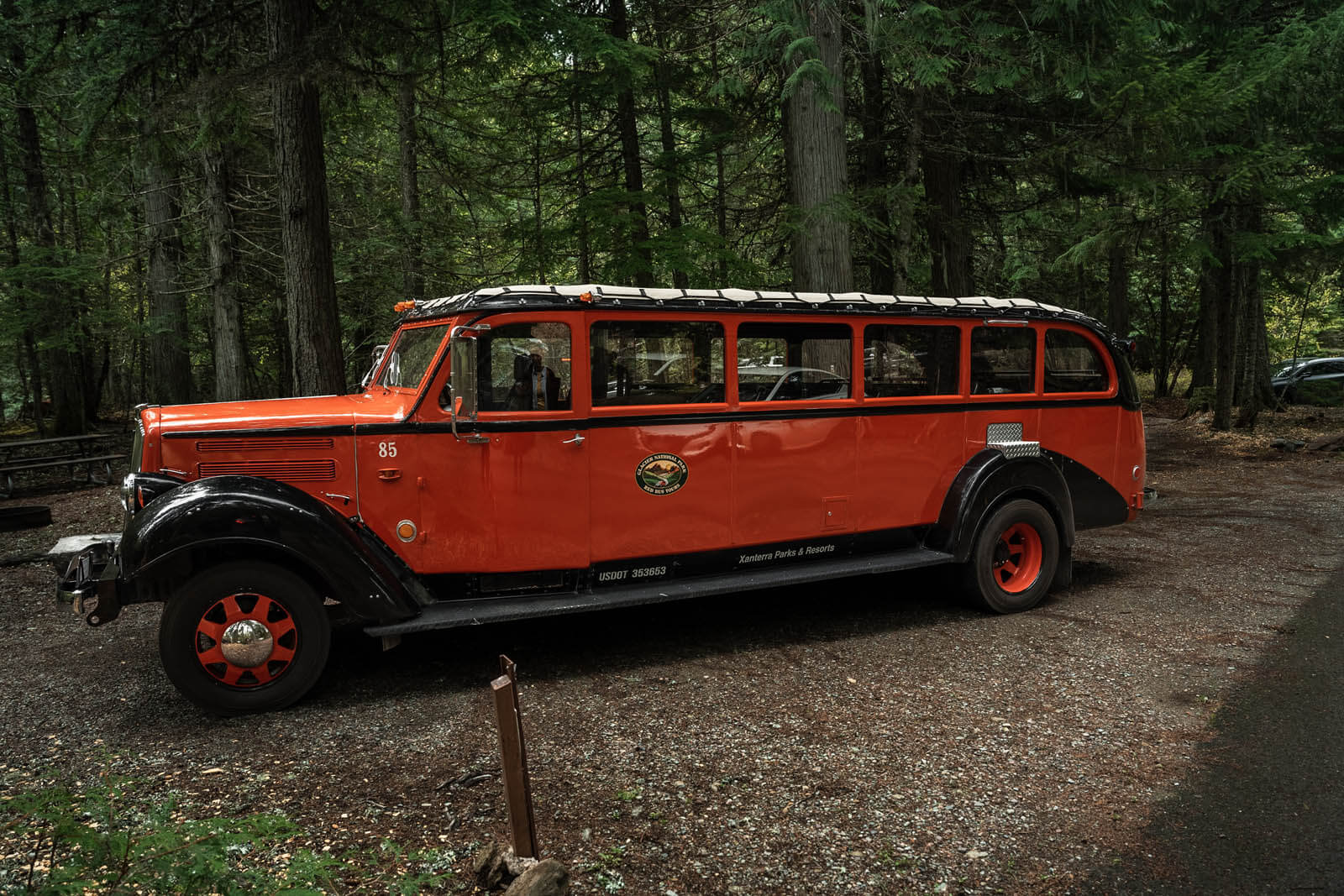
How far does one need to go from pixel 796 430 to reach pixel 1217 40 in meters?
14.1

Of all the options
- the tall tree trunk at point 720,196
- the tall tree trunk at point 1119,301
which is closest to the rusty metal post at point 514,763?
the tall tree trunk at point 720,196

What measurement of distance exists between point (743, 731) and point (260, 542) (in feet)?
9.38

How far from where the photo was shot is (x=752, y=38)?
33.2 feet

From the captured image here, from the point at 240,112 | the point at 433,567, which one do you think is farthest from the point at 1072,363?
the point at 240,112

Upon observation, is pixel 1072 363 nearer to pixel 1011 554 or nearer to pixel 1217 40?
pixel 1011 554

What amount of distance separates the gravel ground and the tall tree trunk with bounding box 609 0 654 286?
5.56m

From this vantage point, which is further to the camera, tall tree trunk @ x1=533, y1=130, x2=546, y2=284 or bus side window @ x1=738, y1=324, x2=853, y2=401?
tall tree trunk @ x1=533, y1=130, x2=546, y2=284

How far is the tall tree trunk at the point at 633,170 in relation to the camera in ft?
37.2

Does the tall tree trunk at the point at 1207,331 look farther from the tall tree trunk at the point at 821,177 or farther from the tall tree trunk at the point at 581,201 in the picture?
the tall tree trunk at the point at 581,201

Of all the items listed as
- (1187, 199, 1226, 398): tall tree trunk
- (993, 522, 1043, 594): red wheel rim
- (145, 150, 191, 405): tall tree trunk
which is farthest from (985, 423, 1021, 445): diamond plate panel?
(1187, 199, 1226, 398): tall tree trunk

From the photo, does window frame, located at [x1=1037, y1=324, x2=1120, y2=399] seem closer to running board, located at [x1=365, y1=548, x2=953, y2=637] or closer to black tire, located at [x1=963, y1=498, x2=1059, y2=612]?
black tire, located at [x1=963, y1=498, x2=1059, y2=612]

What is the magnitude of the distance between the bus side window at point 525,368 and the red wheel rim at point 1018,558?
392cm

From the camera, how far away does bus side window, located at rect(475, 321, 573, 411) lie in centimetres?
530

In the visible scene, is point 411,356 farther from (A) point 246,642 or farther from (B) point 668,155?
(B) point 668,155
